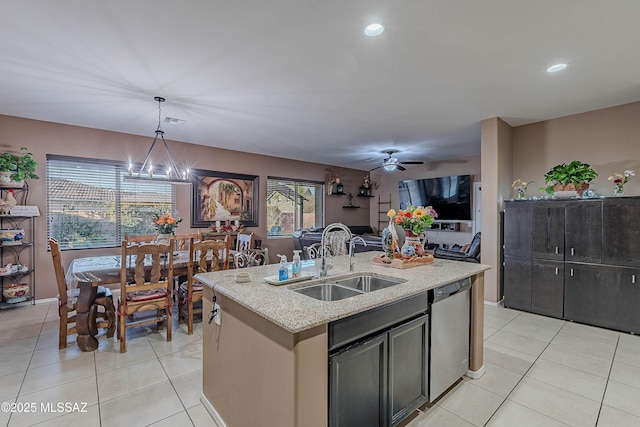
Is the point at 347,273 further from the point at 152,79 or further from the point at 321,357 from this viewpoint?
the point at 152,79

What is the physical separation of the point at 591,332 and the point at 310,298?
3.82 meters

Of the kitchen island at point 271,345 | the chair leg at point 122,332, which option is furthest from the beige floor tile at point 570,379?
the chair leg at point 122,332

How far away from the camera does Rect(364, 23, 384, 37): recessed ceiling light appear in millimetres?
2173

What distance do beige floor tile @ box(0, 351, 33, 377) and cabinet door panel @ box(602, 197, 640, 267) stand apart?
242 inches

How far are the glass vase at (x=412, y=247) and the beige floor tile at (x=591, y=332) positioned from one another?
237 centimetres

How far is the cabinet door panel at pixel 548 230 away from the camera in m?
3.83

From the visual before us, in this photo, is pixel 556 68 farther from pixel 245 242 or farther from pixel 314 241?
pixel 314 241

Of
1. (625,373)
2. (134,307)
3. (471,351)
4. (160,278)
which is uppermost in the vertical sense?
(160,278)

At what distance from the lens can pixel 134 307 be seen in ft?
9.72

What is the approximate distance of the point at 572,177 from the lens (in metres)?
3.82

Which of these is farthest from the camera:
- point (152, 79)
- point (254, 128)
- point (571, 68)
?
point (254, 128)

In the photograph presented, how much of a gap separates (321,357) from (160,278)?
2.65 metres

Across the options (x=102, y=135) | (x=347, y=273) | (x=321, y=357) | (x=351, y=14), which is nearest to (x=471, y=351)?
(x=347, y=273)

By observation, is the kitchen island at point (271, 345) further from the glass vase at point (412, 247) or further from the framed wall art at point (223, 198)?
the framed wall art at point (223, 198)
